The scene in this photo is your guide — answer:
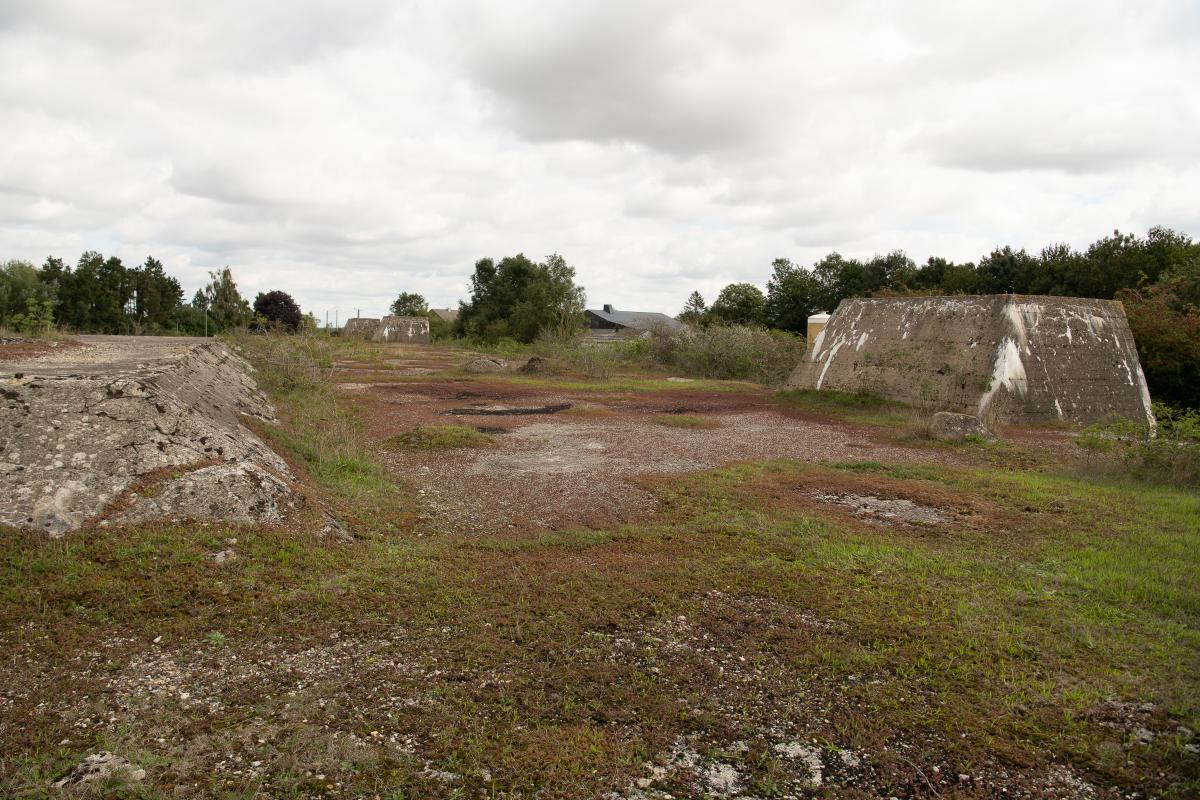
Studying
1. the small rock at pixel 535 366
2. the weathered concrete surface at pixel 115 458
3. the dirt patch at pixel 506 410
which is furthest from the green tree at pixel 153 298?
the weathered concrete surface at pixel 115 458

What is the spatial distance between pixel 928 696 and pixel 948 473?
21.3ft

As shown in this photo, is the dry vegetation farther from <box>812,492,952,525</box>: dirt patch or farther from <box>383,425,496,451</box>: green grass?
<box>383,425,496,451</box>: green grass

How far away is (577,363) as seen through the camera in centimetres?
2762

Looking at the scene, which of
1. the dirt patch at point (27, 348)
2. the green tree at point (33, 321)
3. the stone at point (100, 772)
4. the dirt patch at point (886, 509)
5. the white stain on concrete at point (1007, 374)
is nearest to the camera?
the stone at point (100, 772)

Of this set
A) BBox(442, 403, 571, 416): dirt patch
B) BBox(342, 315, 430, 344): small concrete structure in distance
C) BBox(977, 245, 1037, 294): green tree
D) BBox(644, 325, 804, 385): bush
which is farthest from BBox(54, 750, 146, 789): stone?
BBox(342, 315, 430, 344): small concrete structure in distance

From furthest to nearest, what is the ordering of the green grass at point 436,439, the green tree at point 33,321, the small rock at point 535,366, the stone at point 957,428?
the small rock at point 535,366 < the green tree at point 33,321 < the stone at point 957,428 < the green grass at point 436,439

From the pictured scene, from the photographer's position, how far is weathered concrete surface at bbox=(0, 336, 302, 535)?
5098mm

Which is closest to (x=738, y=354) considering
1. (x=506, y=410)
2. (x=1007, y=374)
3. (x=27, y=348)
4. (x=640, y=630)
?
(x=1007, y=374)

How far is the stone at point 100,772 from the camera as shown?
2.70 m

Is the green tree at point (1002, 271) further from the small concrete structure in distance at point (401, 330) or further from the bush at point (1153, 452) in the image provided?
the small concrete structure in distance at point (401, 330)

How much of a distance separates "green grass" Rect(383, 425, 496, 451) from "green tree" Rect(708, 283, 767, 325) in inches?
1245

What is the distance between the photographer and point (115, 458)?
5.54m

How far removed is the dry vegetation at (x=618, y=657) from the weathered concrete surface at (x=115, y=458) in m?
0.35

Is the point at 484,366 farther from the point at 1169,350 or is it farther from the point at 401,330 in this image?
the point at 401,330
